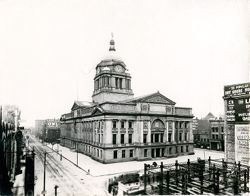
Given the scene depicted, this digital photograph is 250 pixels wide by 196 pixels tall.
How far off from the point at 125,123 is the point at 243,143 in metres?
21.1

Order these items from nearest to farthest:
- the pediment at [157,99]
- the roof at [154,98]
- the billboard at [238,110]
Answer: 1. the billboard at [238,110]
2. the roof at [154,98]
3. the pediment at [157,99]

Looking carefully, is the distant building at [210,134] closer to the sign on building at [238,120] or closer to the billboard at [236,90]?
the sign on building at [238,120]

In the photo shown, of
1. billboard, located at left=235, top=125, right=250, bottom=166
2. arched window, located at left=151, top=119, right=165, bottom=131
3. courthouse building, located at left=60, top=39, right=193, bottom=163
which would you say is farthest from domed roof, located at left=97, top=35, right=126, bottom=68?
billboard, located at left=235, top=125, right=250, bottom=166

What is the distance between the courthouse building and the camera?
41219mm

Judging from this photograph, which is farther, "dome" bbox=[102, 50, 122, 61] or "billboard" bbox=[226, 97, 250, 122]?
"dome" bbox=[102, 50, 122, 61]

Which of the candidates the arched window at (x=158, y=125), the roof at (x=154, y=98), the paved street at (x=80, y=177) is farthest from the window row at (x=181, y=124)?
the paved street at (x=80, y=177)

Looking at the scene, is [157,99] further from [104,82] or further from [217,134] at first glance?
[217,134]

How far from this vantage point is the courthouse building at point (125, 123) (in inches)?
1623

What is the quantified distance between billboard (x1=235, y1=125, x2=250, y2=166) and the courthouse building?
18.7 meters

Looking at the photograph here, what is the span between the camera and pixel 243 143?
27.4 metres

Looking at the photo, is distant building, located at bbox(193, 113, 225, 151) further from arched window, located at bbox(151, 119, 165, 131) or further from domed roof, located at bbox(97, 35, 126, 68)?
domed roof, located at bbox(97, 35, 126, 68)

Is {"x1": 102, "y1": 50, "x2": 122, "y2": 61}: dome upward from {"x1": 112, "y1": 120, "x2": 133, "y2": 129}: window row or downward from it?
upward

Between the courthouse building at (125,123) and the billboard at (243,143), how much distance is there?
61.3 ft

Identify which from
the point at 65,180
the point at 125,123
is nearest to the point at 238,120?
A: the point at 125,123
